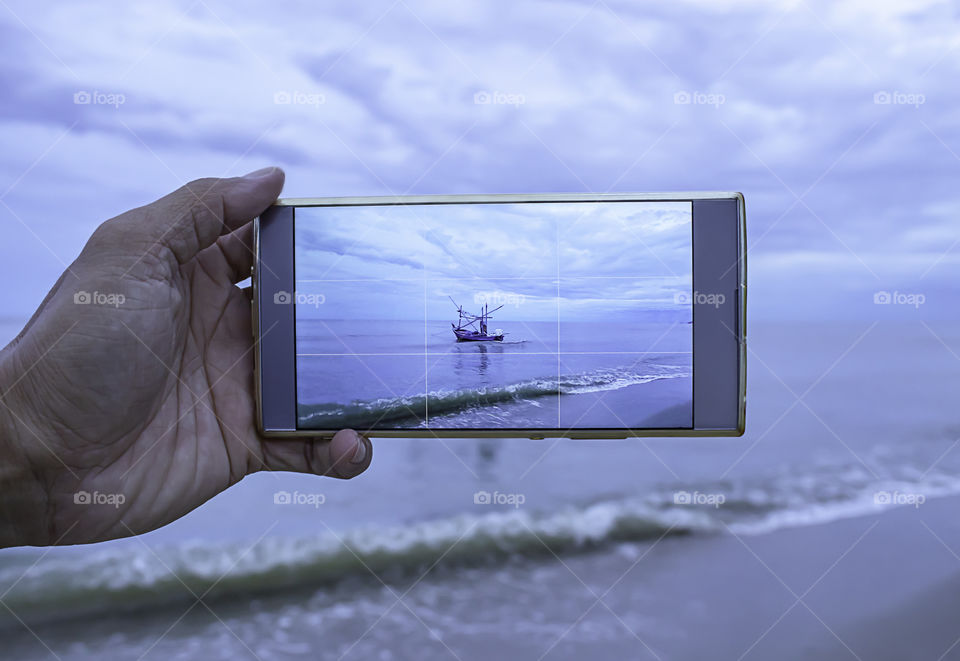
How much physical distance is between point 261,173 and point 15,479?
1.20 meters

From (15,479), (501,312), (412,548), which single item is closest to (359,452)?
(501,312)

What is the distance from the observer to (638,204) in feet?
5.77

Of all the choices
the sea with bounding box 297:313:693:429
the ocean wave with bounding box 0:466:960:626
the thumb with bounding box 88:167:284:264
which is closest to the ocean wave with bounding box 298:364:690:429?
the sea with bounding box 297:313:693:429

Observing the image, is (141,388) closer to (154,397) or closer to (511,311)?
(154,397)

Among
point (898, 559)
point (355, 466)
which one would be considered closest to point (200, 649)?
point (355, 466)

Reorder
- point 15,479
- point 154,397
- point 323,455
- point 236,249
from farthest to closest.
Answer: point 236,249 → point 323,455 → point 154,397 → point 15,479

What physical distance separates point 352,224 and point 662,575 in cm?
413

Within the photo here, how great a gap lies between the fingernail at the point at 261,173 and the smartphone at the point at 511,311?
0.42 ft

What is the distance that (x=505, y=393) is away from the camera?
1.78m

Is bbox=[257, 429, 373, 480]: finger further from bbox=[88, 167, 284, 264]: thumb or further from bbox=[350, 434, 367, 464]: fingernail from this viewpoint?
bbox=[88, 167, 284, 264]: thumb

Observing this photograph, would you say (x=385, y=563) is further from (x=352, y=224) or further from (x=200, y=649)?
(x=352, y=224)

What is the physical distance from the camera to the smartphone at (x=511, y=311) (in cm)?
175

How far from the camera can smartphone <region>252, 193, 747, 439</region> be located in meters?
1.75

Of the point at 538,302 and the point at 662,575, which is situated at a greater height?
the point at 538,302
